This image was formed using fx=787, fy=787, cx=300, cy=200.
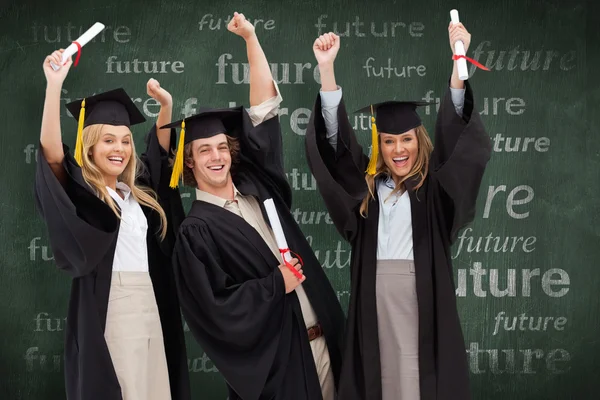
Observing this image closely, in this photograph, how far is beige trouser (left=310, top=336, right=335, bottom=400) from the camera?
12.3ft

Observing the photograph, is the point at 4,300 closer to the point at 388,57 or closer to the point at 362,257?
the point at 362,257

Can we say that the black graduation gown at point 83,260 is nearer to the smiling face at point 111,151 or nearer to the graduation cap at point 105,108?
the smiling face at point 111,151

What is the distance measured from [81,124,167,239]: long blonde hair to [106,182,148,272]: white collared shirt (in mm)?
39

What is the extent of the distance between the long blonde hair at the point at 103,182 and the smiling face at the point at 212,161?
A: 256mm

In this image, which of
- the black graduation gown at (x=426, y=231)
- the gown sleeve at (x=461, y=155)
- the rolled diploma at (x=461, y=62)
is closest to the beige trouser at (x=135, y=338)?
the black graduation gown at (x=426, y=231)

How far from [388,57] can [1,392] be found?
10.3 ft

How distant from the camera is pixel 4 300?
189 inches

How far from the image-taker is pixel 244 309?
3508mm

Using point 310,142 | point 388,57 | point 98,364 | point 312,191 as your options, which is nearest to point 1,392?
point 98,364

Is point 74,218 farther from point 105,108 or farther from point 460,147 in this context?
point 460,147

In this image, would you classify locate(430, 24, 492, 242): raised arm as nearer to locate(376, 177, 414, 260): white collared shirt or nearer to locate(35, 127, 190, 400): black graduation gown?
locate(376, 177, 414, 260): white collared shirt

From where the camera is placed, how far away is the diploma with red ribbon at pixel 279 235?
361 centimetres

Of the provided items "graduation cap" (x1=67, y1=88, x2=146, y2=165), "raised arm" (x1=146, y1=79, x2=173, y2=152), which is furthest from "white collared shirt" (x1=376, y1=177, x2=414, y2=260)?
"graduation cap" (x1=67, y1=88, x2=146, y2=165)

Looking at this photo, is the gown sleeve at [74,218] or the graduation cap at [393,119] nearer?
the gown sleeve at [74,218]
